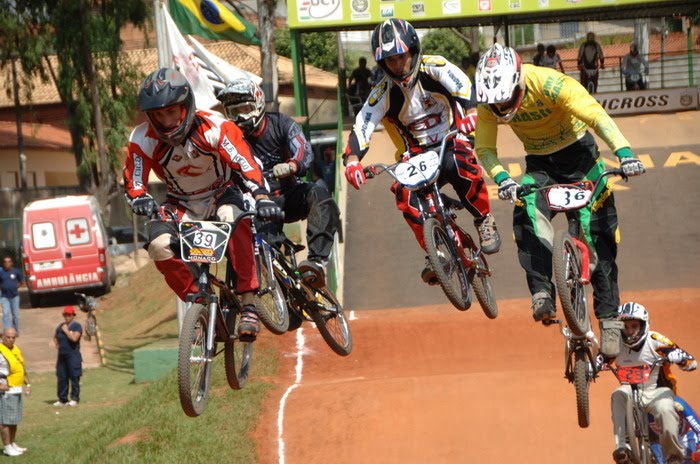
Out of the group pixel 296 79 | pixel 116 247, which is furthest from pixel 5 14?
pixel 296 79

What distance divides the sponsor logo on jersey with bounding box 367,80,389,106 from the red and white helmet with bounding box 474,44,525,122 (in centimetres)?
132

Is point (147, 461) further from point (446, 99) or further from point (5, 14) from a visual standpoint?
point (5, 14)

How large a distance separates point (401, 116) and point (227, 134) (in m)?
2.17

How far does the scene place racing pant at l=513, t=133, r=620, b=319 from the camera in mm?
10648

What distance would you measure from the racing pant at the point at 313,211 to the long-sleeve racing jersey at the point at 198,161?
1306 millimetres

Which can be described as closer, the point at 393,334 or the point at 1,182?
the point at 393,334

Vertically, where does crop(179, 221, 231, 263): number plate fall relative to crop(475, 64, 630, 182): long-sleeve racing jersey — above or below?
below

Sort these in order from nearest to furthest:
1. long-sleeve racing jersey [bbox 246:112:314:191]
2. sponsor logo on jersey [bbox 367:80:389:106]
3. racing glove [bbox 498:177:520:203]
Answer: racing glove [bbox 498:177:520:203]
sponsor logo on jersey [bbox 367:80:389:106]
long-sleeve racing jersey [bbox 246:112:314:191]

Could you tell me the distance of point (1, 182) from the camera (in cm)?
5766

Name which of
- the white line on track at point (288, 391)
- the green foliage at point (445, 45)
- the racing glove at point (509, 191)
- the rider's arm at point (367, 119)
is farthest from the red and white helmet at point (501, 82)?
the green foliage at point (445, 45)

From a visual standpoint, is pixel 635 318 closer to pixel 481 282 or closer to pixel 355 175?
pixel 481 282

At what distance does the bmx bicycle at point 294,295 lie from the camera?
11.1 metres

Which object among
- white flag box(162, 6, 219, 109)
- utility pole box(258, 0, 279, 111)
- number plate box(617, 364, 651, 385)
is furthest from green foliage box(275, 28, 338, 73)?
number plate box(617, 364, 651, 385)

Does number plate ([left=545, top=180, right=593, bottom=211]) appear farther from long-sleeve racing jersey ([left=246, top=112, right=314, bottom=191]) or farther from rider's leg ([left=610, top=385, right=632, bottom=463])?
rider's leg ([left=610, top=385, right=632, bottom=463])
